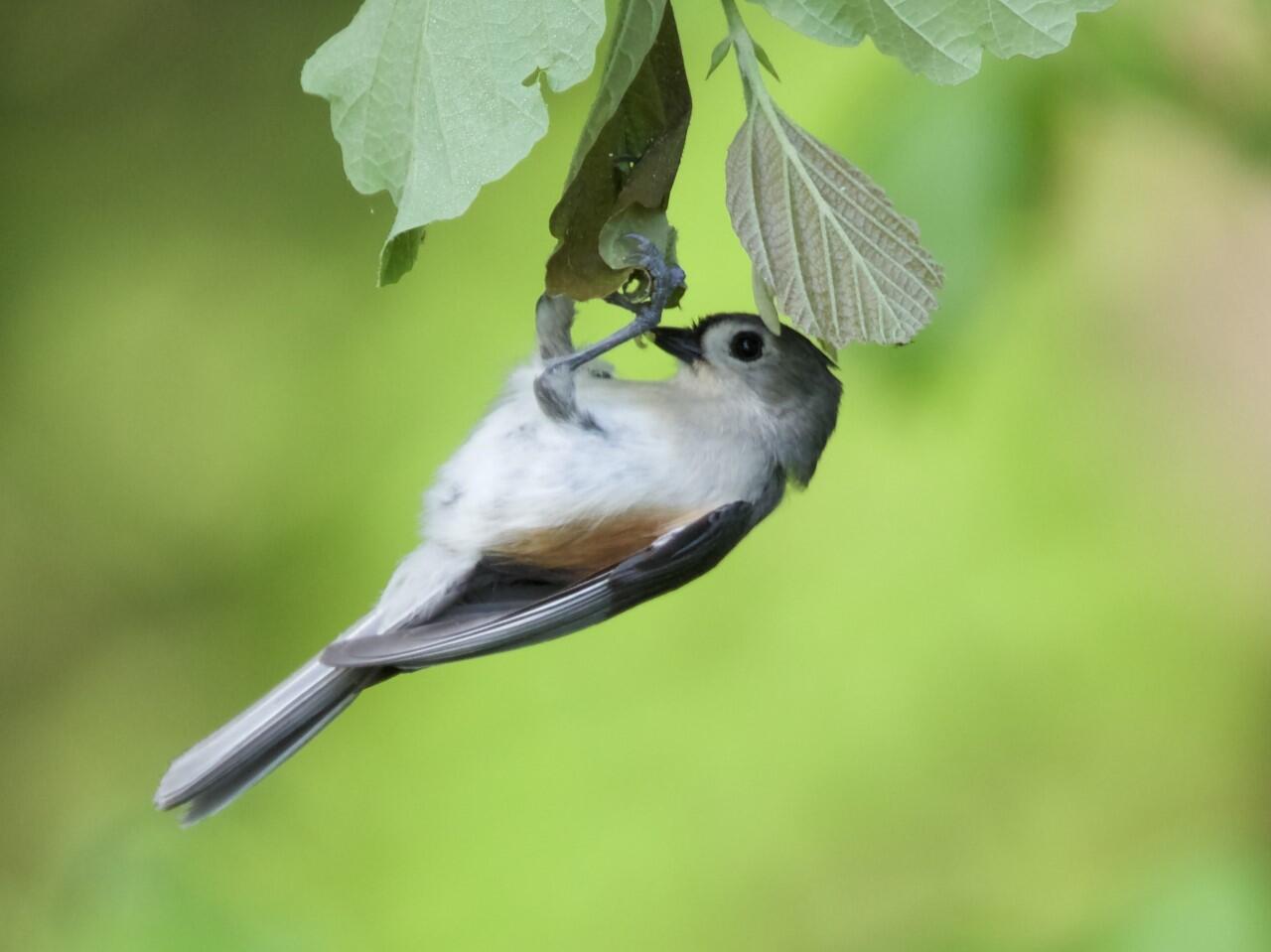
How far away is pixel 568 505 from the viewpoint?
43.3 inches

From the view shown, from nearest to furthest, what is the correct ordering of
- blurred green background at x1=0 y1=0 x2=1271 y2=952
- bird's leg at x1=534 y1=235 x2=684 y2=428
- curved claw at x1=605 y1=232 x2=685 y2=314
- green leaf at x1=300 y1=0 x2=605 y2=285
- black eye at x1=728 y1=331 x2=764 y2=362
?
green leaf at x1=300 y1=0 x2=605 y2=285 → curved claw at x1=605 y1=232 x2=685 y2=314 → bird's leg at x1=534 y1=235 x2=684 y2=428 → black eye at x1=728 y1=331 x2=764 y2=362 → blurred green background at x1=0 y1=0 x2=1271 y2=952

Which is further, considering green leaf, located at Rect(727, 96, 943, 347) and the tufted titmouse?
the tufted titmouse

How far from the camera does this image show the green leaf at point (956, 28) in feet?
2.45

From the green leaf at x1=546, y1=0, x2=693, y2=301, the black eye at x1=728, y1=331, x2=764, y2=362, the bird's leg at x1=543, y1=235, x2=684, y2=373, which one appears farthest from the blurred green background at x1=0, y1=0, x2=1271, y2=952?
the green leaf at x1=546, y1=0, x2=693, y2=301

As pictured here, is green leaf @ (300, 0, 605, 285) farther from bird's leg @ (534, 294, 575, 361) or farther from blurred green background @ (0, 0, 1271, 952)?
blurred green background @ (0, 0, 1271, 952)

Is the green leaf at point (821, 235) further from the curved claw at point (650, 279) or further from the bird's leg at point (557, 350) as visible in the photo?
the bird's leg at point (557, 350)

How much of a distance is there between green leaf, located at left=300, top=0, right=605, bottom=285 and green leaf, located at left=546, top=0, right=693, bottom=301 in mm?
70

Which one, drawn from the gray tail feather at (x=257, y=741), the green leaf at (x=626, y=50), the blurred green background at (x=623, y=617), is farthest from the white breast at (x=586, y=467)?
the blurred green background at (x=623, y=617)

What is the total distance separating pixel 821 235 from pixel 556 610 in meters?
0.34

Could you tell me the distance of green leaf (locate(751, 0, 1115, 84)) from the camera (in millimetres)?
747

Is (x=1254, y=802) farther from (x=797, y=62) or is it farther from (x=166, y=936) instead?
(x=166, y=936)

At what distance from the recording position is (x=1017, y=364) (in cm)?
188

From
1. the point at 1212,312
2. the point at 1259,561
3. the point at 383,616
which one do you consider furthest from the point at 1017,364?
the point at 383,616

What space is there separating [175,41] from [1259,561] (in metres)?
1.65
